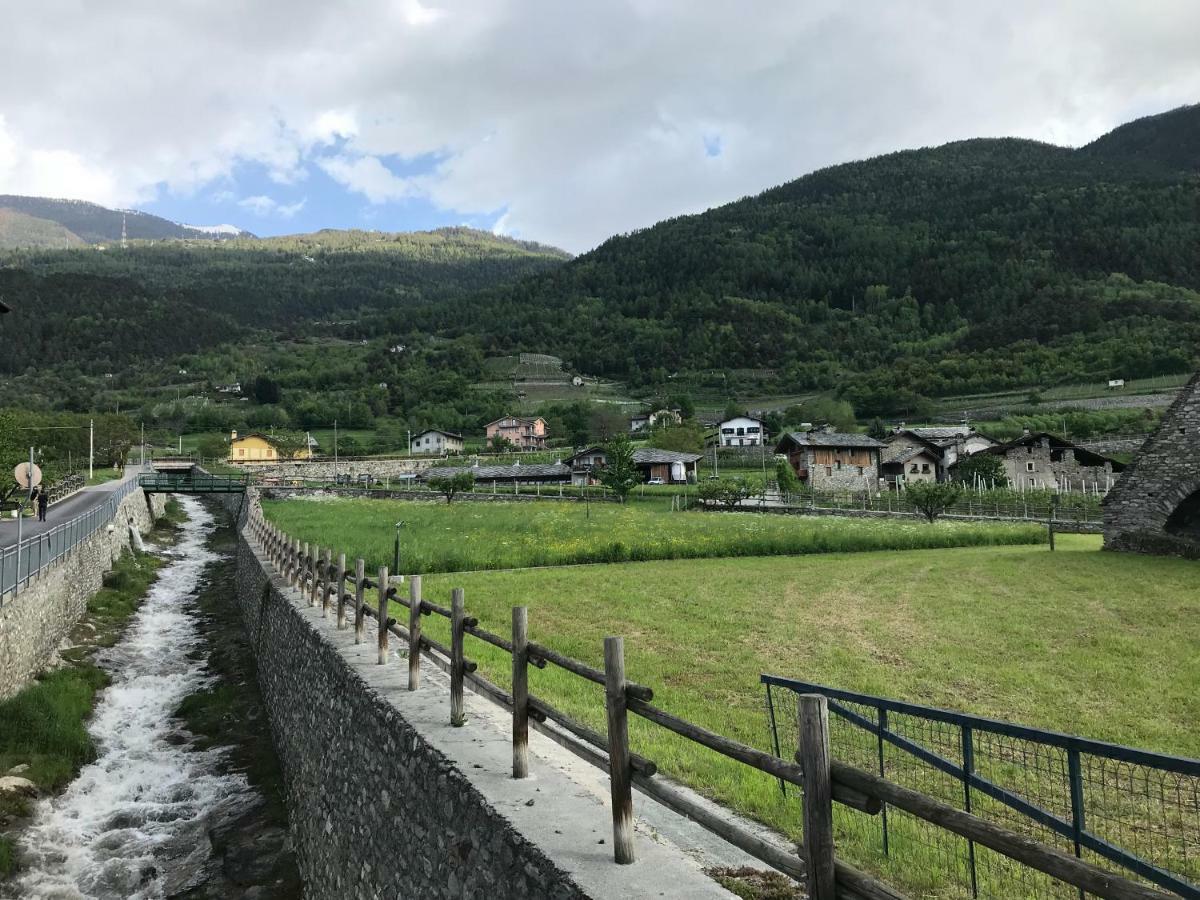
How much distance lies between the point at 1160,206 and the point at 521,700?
230762 millimetres

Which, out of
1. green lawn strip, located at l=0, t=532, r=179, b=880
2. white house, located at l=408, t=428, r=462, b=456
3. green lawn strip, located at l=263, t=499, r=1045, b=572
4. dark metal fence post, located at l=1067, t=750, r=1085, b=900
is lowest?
green lawn strip, located at l=0, t=532, r=179, b=880

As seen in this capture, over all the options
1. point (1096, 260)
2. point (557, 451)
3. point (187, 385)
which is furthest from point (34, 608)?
point (1096, 260)

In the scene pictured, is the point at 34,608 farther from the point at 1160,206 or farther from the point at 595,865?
the point at 1160,206

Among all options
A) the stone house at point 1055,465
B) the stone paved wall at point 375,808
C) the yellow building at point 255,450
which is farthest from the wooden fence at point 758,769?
the yellow building at point 255,450

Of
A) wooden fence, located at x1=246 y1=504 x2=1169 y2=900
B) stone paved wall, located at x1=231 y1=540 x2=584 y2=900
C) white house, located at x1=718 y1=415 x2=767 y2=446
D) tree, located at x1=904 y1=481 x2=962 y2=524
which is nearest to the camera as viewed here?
wooden fence, located at x1=246 y1=504 x2=1169 y2=900

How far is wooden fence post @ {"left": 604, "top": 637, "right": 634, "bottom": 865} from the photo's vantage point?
433cm

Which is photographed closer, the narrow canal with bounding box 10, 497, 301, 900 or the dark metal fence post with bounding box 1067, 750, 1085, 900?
the dark metal fence post with bounding box 1067, 750, 1085, 900

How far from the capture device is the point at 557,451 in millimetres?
99125

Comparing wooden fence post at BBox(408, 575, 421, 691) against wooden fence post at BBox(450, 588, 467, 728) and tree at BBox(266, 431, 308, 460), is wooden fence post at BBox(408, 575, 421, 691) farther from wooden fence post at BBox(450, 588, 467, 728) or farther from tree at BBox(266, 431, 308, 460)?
tree at BBox(266, 431, 308, 460)

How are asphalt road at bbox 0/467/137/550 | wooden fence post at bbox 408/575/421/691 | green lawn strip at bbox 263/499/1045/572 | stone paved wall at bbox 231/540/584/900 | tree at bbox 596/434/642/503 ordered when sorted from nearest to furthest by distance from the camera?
stone paved wall at bbox 231/540/584/900 < wooden fence post at bbox 408/575/421/691 < asphalt road at bbox 0/467/137/550 < green lawn strip at bbox 263/499/1045/572 < tree at bbox 596/434/642/503

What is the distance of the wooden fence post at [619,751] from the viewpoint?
4.33 meters

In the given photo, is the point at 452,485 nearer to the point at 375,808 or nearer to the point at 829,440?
the point at 829,440

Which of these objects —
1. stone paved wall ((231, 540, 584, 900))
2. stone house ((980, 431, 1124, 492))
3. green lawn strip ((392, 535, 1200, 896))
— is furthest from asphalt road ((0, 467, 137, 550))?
stone house ((980, 431, 1124, 492))

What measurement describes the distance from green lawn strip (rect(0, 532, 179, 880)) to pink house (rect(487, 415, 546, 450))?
3843 inches
